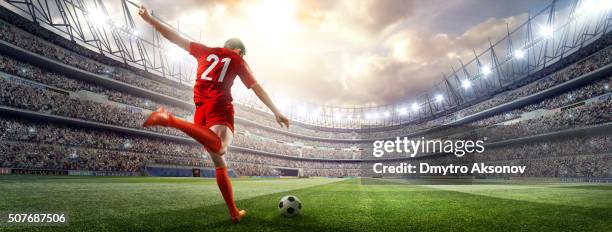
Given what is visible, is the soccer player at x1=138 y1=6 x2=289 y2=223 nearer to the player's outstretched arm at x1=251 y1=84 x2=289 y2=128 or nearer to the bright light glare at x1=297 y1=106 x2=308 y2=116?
the player's outstretched arm at x1=251 y1=84 x2=289 y2=128

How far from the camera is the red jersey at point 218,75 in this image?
3.83 m

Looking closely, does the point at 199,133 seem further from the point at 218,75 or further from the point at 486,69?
the point at 486,69

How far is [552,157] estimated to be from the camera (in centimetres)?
3159

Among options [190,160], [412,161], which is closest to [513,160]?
[412,161]

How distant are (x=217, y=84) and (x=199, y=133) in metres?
0.80

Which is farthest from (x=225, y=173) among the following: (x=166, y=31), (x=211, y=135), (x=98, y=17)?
(x=98, y=17)

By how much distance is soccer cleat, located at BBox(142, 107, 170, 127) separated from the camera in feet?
9.73

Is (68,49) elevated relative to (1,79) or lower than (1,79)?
elevated

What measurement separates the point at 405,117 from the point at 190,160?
62.9 m

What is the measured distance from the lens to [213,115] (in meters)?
3.72

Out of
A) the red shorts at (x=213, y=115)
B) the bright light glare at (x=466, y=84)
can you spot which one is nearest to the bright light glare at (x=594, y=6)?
the bright light glare at (x=466, y=84)

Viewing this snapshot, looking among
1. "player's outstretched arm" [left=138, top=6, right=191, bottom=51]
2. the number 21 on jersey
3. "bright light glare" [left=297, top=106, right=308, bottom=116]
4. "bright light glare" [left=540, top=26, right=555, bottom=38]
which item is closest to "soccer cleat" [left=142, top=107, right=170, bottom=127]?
the number 21 on jersey

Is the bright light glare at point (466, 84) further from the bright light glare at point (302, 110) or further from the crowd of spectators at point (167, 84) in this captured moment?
the bright light glare at point (302, 110)

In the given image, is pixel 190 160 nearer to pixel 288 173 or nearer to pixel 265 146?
pixel 265 146
